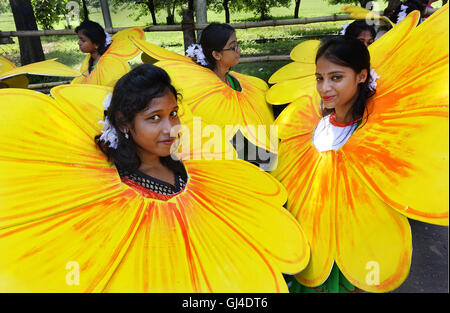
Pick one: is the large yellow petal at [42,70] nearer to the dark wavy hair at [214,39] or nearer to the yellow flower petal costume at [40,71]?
the yellow flower petal costume at [40,71]

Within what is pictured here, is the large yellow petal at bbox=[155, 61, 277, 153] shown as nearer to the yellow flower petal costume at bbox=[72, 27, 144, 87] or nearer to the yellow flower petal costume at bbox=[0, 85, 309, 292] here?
the yellow flower petal costume at bbox=[72, 27, 144, 87]

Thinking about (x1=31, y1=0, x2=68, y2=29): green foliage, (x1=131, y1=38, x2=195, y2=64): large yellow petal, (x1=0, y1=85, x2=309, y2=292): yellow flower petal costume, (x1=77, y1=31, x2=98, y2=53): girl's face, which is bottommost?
(x1=0, y1=85, x2=309, y2=292): yellow flower petal costume

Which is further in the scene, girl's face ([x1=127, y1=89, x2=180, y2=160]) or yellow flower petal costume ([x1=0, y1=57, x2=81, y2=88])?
yellow flower petal costume ([x1=0, y1=57, x2=81, y2=88])

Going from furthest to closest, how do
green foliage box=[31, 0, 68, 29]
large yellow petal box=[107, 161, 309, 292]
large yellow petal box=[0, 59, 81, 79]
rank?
green foliage box=[31, 0, 68, 29] → large yellow petal box=[0, 59, 81, 79] → large yellow petal box=[107, 161, 309, 292]

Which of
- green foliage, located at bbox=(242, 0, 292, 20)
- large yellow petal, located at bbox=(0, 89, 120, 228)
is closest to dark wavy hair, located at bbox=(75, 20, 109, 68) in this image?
large yellow petal, located at bbox=(0, 89, 120, 228)

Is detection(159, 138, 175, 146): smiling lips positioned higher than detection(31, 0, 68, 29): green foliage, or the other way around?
detection(31, 0, 68, 29): green foliage

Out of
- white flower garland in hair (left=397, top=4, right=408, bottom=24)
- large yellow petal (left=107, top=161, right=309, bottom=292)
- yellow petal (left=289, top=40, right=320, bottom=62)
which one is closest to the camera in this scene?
large yellow petal (left=107, top=161, right=309, bottom=292)

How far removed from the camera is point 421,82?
126 centimetres

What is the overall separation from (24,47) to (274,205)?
7.60 m

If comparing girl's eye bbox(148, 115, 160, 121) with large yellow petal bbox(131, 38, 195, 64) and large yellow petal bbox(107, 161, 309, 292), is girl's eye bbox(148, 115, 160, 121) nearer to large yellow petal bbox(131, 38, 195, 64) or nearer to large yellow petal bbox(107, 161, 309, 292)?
large yellow petal bbox(107, 161, 309, 292)

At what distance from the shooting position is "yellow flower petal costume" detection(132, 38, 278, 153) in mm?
1915

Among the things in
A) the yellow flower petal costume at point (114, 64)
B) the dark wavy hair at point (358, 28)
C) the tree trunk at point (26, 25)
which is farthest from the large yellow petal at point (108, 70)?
the tree trunk at point (26, 25)

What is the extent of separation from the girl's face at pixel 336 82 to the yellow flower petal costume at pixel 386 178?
0.12 metres

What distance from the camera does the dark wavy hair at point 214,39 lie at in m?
2.27
